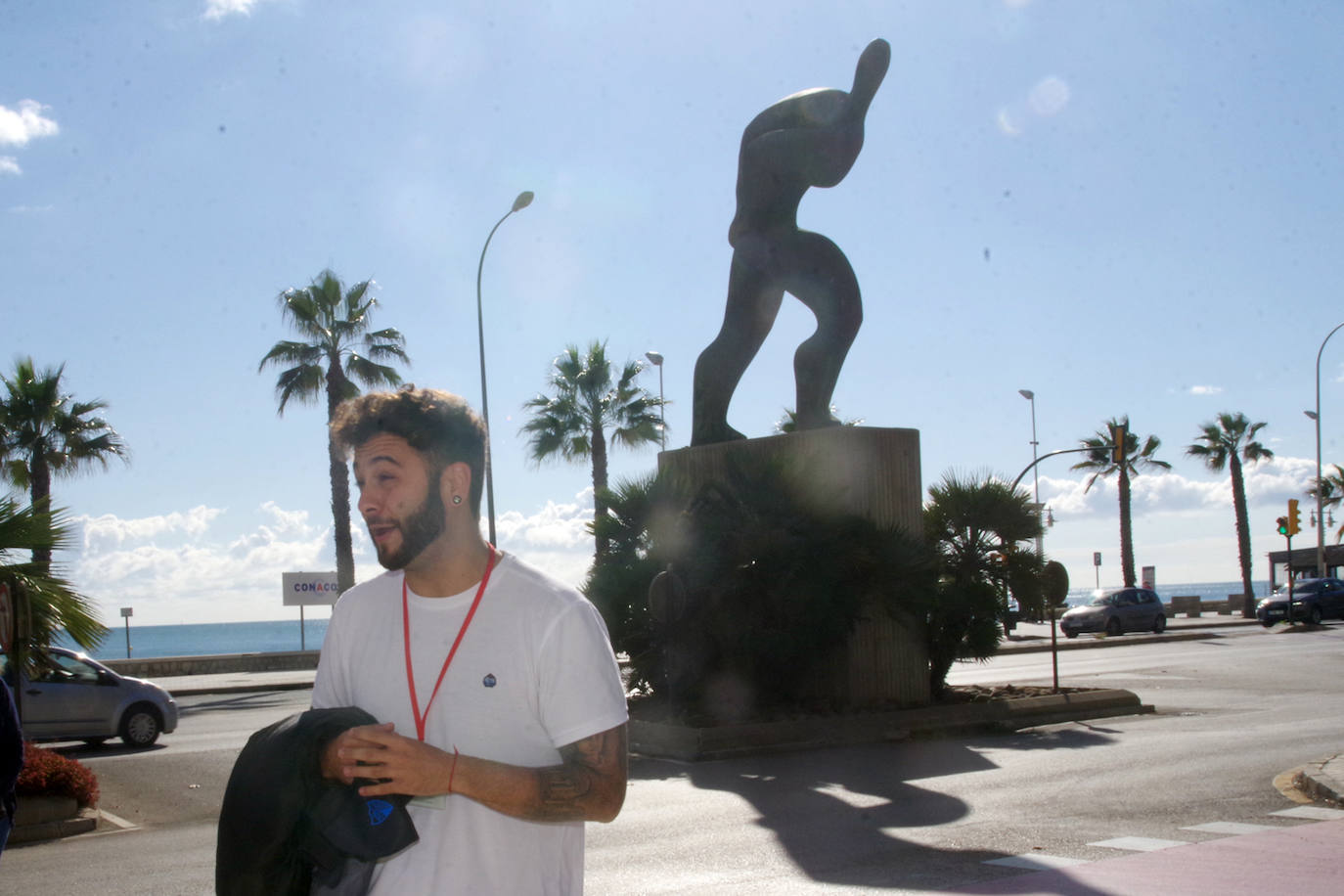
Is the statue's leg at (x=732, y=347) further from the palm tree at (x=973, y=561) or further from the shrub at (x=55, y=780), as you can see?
the shrub at (x=55, y=780)

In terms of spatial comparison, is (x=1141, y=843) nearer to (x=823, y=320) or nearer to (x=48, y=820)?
(x=48, y=820)

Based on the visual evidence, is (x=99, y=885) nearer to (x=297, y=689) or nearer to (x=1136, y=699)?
(x=1136, y=699)

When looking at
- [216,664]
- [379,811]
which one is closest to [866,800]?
[379,811]

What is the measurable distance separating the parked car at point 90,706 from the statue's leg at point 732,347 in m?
7.92

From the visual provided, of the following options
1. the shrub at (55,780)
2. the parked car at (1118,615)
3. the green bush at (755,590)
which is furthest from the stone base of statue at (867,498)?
the parked car at (1118,615)

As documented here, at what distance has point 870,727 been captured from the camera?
1402 centimetres

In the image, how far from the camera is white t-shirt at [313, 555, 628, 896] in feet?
7.75

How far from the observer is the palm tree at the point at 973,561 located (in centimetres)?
1598

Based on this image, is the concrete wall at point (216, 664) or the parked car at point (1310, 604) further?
the parked car at point (1310, 604)

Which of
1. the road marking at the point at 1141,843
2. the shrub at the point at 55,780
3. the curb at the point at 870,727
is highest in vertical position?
the shrub at the point at 55,780

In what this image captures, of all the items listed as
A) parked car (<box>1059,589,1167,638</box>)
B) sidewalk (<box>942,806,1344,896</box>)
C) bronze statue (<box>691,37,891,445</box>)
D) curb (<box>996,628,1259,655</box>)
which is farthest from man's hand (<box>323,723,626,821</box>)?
parked car (<box>1059,589,1167,638</box>)

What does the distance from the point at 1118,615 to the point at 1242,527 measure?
1554 centimetres

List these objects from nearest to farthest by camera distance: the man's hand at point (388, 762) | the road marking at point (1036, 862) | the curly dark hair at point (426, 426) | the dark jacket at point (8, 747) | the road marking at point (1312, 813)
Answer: the man's hand at point (388, 762) < the curly dark hair at point (426, 426) < the dark jacket at point (8, 747) < the road marking at point (1036, 862) < the road marking at point (1312, 813)

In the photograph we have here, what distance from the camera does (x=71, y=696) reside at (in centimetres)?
1553
